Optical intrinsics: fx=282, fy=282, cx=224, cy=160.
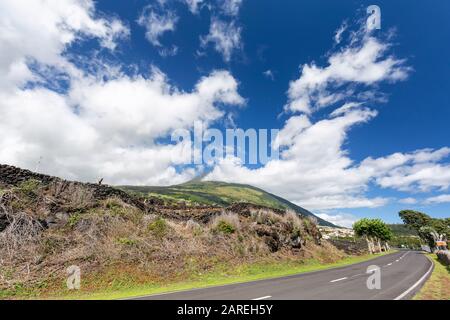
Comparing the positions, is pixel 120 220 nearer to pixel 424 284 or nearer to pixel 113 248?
pixel 113 248

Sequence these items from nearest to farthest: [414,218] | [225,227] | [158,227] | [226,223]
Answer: [158,227] < [225,227] < [226,223] < [414,218]

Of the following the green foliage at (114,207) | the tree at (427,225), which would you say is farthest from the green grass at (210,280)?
the tree at (427,225)

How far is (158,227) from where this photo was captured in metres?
23.2

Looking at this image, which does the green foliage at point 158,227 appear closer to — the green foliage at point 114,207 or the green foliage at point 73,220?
the green foliage at point 114,207

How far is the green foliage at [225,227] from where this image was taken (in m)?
27.0

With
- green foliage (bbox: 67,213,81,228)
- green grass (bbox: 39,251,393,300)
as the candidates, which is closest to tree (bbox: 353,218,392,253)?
green grass (bbox: 39,251,393,300)

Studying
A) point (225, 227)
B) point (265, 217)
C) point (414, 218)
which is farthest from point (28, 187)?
point (414, 218)

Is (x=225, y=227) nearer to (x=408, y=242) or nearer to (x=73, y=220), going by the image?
(x=73, y=220)

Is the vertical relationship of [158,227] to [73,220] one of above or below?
below

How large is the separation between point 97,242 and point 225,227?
40.2 feet

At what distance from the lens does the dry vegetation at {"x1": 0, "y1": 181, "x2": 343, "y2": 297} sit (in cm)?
1541

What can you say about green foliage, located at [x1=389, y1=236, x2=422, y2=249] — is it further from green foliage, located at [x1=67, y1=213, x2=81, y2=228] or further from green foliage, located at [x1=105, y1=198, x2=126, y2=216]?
green foliage, located at [x1=67, y1=213, x2=81, y2=228]
